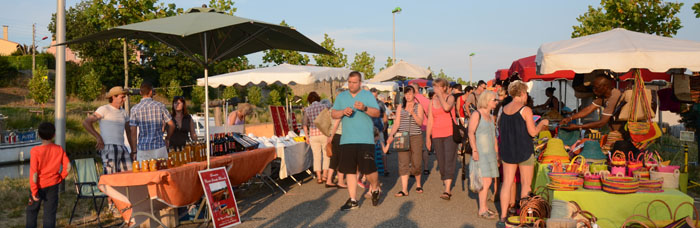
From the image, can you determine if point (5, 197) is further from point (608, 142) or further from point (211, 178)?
point (608, 142)

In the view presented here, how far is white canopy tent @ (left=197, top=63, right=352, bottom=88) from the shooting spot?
1253cm

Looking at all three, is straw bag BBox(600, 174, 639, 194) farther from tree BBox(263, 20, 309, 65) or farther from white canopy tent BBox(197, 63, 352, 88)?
tree BBox(263, 20, 309, 65)

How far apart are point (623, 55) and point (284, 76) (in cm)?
729

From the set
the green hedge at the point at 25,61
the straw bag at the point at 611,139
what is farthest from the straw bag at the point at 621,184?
the green hedge at the point at 25,61

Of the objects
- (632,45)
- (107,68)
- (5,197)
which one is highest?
(107,68)

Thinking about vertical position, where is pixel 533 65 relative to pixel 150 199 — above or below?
above

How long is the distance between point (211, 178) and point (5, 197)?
4.98 meters

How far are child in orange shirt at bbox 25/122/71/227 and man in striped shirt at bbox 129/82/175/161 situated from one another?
1.24 metres

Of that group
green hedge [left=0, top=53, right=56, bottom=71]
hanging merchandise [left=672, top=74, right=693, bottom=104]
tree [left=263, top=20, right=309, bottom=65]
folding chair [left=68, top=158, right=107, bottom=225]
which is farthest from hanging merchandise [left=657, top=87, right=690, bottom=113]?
green hedge [left=0, top=53, right=56, bottom=71]

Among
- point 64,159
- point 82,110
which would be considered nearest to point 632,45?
point 64,159

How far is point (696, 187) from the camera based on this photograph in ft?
29.5

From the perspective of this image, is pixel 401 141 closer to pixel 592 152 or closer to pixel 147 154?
pixel 592 152

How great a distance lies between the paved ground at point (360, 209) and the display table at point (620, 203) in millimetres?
1171

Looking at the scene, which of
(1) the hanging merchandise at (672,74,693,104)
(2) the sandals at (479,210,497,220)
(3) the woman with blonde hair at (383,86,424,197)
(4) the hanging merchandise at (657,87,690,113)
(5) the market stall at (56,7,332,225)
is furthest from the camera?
(4) the hanging merchandise at (657,87,690,113)
